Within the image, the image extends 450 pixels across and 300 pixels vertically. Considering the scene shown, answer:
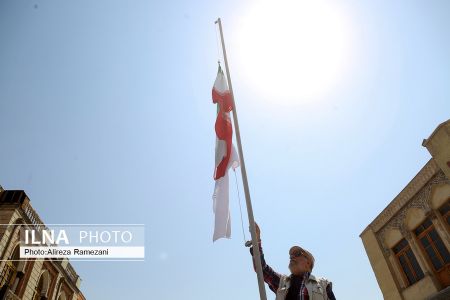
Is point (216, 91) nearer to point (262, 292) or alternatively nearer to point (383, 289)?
point (262, 292)

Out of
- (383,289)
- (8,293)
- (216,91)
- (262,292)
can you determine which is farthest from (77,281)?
(262,292)

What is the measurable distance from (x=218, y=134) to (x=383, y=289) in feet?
41.9

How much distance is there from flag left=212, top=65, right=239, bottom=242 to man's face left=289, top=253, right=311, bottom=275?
206cm

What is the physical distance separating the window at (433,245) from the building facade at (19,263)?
19.2 meters

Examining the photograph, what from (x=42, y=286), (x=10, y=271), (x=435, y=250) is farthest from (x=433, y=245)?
(x=42, y=286)

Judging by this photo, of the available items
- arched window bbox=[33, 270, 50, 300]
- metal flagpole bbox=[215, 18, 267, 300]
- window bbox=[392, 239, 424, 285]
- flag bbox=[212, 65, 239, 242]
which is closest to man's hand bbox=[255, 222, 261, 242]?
metal flagpole bbox=[215, 18, 267, 300]

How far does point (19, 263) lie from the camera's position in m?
17.5

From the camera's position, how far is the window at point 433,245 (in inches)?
466

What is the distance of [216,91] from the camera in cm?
778

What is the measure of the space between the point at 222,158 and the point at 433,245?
412 inches

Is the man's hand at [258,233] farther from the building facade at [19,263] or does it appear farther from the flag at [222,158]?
the building facade at [19,263]

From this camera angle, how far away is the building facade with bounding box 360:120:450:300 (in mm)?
11667

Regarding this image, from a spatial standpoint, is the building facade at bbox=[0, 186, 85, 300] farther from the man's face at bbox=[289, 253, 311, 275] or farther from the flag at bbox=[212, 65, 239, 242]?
the man's face at bbox=[289, 253, 311, 275]

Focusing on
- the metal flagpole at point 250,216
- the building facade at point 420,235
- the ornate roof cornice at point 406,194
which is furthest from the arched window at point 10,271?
the ornate roof cornice at point 406,194
